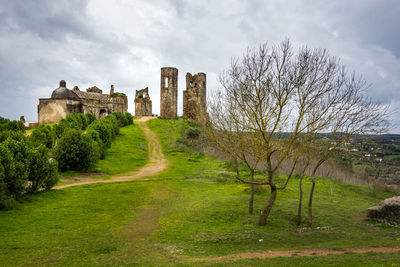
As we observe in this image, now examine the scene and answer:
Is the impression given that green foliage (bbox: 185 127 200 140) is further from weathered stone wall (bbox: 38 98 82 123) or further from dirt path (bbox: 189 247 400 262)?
dirt path (bbox: 189 247 400 262)

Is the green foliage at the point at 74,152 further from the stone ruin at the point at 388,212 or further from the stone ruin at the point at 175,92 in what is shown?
the stone ruin at the point at 175,92

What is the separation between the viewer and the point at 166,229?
1149 centimetres

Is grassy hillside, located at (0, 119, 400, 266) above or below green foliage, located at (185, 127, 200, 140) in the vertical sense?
below

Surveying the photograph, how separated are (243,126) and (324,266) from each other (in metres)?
6.08

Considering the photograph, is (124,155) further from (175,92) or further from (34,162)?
(175,92)

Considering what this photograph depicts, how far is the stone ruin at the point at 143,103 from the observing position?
65194 mm

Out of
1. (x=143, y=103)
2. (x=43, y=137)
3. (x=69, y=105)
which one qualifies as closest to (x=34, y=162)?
(x=43, y=137)

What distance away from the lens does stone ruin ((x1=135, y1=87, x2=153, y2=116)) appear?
65194 millimetres

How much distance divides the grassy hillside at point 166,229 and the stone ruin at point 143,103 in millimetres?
47266

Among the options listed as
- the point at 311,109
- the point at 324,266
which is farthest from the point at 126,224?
the point at 311,109

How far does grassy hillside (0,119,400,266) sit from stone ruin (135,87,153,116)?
4727cm

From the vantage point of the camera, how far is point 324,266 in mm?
6977

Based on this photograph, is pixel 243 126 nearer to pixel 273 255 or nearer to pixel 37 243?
pixel 273 255

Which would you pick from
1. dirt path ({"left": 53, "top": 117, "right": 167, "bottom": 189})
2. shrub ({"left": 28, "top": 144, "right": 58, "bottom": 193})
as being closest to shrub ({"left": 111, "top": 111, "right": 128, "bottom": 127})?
dirt path ({"left": 53, "top": 117, "right": 167, "bottom": 189})
